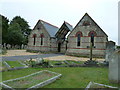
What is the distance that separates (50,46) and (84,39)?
10.3 m

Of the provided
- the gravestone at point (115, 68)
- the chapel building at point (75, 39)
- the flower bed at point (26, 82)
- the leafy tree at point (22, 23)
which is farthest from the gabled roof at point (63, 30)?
the leafy tree at point (22, 23)

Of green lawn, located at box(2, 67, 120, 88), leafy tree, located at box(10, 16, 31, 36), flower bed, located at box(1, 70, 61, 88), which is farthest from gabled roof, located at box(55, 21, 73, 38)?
leafy tree, located at box(10, 16, 31, 36)

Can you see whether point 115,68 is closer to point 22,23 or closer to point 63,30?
point 63,30

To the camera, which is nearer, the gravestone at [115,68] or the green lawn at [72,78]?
the green lawn at [72,78]

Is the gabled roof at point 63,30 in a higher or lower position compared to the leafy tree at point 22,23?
lower

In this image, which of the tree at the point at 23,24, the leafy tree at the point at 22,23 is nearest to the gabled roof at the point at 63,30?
the tree at the point at 23,24

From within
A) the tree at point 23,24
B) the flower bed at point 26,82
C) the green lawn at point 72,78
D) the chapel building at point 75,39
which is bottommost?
the green lawn at point 72,78

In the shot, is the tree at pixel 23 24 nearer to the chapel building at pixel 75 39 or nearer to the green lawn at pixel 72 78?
the chapel building at pixel 75 39

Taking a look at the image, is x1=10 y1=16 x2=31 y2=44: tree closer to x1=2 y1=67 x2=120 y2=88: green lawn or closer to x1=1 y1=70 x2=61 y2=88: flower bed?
x1=2 y1=67 x2=120 y2=88: green lawn

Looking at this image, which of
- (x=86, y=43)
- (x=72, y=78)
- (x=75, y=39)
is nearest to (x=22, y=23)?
(x=75, y=39)

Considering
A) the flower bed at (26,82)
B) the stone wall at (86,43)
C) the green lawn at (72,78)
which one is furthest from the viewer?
the stone wall at (86,43)

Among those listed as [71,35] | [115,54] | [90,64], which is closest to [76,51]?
[71,35]

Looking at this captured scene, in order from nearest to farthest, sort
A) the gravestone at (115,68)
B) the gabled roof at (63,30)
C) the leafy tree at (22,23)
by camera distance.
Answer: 1. the gravestone at (115,68)
2. the gabled roof at (63,30)
3. the leafy tree at (22,23)

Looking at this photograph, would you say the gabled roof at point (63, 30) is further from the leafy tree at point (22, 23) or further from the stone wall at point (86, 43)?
the leafy tree at point (22, 23)
